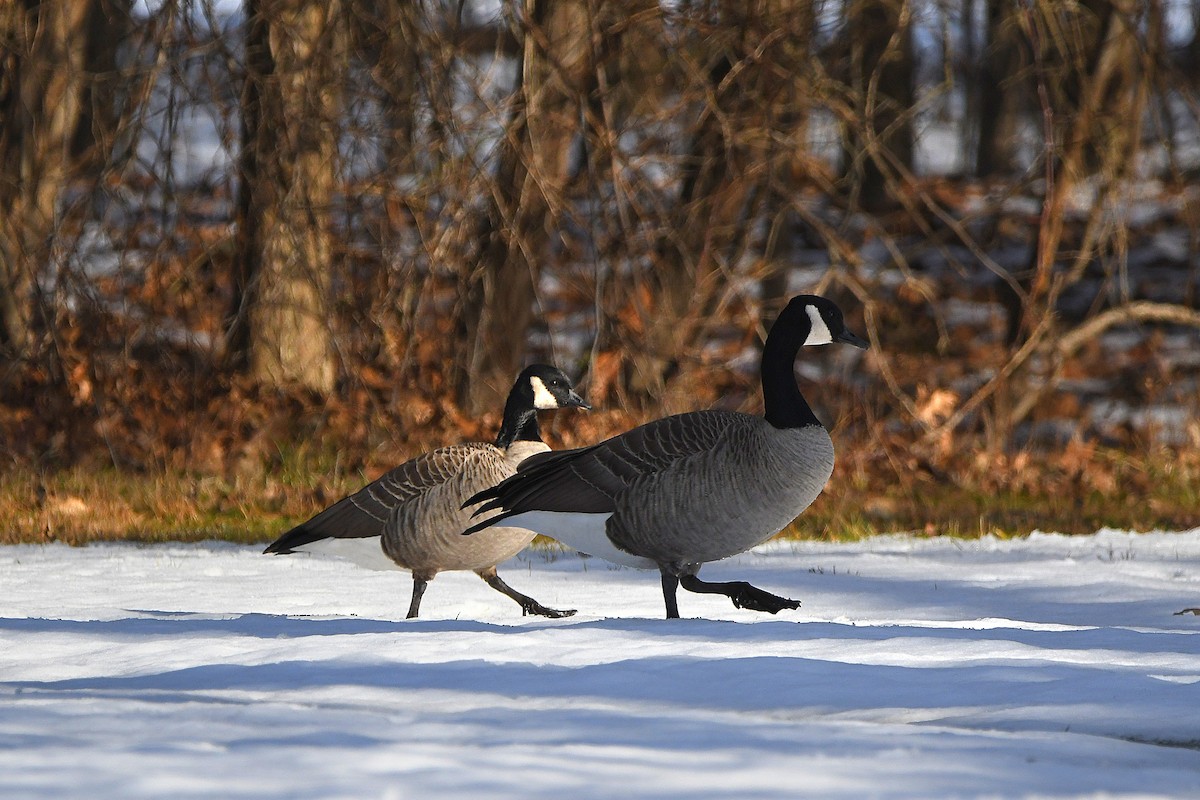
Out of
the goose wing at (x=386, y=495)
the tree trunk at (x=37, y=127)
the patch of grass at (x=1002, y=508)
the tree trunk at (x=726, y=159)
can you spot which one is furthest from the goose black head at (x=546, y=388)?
the tree trunk at (x=37, y=127)

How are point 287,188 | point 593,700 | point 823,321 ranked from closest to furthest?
point 593,700 < point 823,321 < point 287,188

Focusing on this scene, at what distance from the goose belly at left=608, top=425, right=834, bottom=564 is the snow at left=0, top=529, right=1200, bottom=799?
0.53m

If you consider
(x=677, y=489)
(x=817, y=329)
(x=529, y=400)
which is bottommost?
(x=677, y=489)

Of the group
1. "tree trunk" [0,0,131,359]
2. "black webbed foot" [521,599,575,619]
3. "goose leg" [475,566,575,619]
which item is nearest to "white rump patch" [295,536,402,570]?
"goose leg" [475,566,575,619]

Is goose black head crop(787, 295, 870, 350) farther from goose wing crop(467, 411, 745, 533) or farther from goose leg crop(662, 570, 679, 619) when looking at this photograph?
goose leg crop(662, 570, 679, 619)

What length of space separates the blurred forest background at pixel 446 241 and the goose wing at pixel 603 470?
99.2 inches

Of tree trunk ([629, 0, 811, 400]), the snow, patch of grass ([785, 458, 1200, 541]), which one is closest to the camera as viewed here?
the snow

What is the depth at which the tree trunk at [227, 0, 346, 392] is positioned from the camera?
31.4 feet

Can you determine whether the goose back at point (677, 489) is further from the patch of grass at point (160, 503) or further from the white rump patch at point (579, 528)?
the patch of grass at point (160, 503)

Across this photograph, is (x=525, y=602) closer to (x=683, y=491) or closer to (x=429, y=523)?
(x=429, y=523)

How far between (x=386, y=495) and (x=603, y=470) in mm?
1064

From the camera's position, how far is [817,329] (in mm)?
7004

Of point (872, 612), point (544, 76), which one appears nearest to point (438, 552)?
point (872, 612)

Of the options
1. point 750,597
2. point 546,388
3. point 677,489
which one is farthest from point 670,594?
point 546,388
